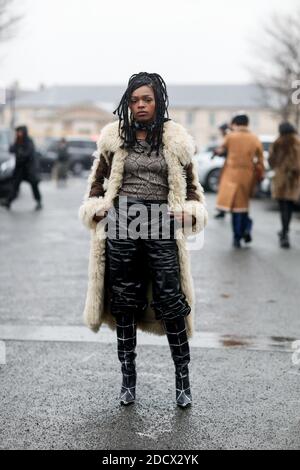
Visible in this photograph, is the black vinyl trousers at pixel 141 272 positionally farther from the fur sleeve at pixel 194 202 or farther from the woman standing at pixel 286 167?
the woman standing at pixel 286 167

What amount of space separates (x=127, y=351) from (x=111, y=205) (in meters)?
0.85

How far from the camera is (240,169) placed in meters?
10.4

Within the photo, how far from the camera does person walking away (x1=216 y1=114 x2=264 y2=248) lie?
403 inches

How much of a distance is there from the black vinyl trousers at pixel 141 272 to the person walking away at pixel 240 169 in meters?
6.29

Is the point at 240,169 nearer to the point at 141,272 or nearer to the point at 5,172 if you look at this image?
the point at 141,272

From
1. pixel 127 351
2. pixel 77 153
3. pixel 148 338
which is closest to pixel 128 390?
pixel 127 351

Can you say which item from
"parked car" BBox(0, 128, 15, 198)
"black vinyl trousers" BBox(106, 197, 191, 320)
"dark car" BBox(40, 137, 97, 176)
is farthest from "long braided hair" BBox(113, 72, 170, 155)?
"dark car" BBox(40, 137, 97, 176)

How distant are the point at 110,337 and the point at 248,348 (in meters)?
1.05

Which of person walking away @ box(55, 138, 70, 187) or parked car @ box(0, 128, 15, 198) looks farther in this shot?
person walking away @ box(55, 138, 70, 187)

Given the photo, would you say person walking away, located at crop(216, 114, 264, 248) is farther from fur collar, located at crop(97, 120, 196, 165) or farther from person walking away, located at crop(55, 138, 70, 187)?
person walking away, located at crop(55, 138, 70, 187)

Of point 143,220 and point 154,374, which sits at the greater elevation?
point 143,220

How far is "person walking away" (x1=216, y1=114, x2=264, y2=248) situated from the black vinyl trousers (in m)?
6.29

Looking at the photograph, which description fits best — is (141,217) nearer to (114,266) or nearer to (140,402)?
(114,266)
